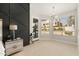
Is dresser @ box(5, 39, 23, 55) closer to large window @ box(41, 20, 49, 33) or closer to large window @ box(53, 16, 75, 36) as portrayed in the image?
large window @ box(53, 16, 75, 36)

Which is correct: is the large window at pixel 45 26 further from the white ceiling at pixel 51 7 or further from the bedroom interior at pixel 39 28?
the white ceiling at pixel 51 7

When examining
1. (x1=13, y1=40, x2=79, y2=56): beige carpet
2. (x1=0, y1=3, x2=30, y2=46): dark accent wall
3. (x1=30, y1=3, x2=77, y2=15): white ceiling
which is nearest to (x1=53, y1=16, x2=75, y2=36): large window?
(x1=30, y1=3, x2=77, y2=15): white ceiling

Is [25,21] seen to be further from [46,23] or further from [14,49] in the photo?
[46,23]

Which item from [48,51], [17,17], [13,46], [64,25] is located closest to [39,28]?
[64,25]

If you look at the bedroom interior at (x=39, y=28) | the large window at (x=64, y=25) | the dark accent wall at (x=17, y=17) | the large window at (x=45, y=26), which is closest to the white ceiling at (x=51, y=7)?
the bedroom interior at (x=39, y=28)

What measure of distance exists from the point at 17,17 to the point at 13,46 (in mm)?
1649

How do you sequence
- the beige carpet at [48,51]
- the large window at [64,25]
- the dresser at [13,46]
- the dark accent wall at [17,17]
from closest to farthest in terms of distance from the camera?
the dresser at [13,46], the beige carpet at [48,51], the dark accent wall at [17,17], the large window at [64,25]

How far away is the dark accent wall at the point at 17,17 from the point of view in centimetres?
408

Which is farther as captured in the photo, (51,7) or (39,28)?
(39,28)

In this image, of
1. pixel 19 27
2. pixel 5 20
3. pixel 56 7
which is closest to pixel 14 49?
pixel 5 20

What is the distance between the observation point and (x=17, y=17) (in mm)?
5000

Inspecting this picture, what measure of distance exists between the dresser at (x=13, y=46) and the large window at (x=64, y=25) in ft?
12.1

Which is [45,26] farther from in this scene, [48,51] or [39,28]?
[48,51]

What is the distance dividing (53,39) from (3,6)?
16.7 ft
